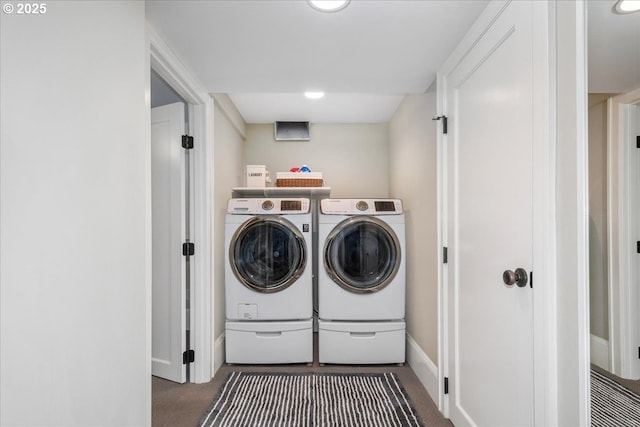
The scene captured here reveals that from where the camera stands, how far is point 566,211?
1.07m

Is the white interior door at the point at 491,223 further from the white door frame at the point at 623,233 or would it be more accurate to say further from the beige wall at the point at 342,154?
the beige wall at the point at 342,154

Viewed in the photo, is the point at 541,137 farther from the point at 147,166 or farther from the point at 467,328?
the point at 147,166

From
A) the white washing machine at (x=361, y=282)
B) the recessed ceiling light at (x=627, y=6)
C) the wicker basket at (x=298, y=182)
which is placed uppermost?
the recessed ceiling light at (x=627, y=6)

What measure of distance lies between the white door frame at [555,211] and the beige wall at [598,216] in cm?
2

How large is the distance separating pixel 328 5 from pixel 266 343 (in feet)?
7.74

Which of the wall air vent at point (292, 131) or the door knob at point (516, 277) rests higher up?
the wall air vent at point (292, 131)

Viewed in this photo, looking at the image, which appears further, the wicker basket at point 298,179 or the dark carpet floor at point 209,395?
the wicker basket at point 298,179

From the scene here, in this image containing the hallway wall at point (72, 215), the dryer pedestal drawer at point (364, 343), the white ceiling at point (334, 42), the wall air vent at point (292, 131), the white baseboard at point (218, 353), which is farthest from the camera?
the wall air vent at point (292, 131)

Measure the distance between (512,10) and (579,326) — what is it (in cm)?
110

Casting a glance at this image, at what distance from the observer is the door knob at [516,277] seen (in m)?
1.24

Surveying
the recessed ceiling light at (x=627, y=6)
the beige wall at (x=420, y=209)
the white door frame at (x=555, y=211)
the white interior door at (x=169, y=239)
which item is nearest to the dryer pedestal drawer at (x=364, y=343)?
the beige wall at (x=420, y=209)

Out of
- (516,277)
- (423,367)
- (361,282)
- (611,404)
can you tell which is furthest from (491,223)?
(361,282)

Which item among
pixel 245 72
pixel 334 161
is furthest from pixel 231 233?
pixel 334 161

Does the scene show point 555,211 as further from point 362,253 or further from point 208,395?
point 208,395
